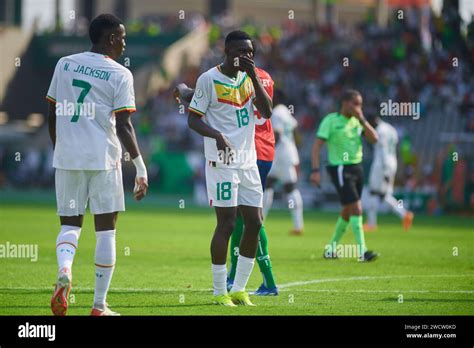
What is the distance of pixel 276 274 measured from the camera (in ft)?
43.8

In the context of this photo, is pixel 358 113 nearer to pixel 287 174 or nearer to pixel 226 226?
pixel 226 226

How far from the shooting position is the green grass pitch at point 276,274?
394 inches

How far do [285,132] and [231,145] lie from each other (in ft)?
34.4

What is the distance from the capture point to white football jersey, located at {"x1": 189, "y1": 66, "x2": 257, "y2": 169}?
9953mm

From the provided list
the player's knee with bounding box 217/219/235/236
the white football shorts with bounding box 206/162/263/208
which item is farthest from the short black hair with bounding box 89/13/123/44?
the player's knee with bounding box 217/219/235/236

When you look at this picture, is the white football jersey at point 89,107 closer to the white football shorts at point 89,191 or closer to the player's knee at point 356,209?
the white football shorts at point 89,191

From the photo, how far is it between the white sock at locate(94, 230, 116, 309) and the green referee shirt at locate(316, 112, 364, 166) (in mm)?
7042

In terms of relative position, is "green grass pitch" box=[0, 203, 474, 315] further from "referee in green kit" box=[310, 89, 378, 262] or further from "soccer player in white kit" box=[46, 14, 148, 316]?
"soccer player in white kit" box=[46, 14, 148, 316]

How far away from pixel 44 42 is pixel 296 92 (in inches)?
588

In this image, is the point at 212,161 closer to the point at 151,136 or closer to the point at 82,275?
the point at 82,275

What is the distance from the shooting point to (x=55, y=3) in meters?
50.6

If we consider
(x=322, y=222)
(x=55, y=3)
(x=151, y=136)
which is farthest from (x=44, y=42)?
(x=322, y=222)

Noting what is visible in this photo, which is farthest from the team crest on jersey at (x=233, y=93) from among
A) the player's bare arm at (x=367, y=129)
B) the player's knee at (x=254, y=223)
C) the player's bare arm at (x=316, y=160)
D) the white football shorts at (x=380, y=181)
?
the white football shorts at (x=380, y=181)

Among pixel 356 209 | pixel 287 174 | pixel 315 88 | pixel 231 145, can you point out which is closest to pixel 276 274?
pixel 356 209
